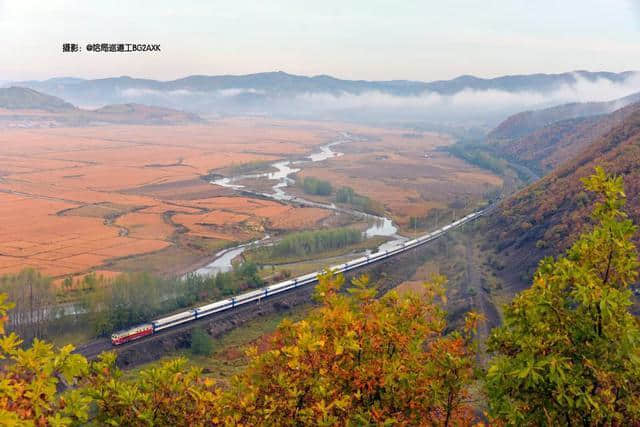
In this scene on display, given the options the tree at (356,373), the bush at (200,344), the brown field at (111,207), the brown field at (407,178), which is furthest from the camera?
the brown field at (407,178)

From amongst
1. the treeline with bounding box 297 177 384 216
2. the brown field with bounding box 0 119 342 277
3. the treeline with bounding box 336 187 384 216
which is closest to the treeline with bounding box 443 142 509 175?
the treeline with bounding box 336 187 384 216

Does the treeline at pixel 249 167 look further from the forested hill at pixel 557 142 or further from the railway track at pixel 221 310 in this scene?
the railway track at pixel 221 310

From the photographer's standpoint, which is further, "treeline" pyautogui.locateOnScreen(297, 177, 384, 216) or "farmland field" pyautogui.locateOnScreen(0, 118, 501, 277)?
"treeline" pyautogui.locateOnScreen(297, 177, 384, 216)

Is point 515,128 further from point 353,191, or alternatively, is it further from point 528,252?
point 528,252

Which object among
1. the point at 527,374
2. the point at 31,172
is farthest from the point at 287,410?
the point at 31,172

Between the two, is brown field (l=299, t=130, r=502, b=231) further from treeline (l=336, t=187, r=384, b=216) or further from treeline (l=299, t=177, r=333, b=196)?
treeline (l=299, t=177, r=333, b=196)

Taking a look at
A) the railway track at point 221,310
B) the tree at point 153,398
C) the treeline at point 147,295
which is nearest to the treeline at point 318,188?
the railway track at point 221,310

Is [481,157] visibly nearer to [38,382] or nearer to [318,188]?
[318,188]
